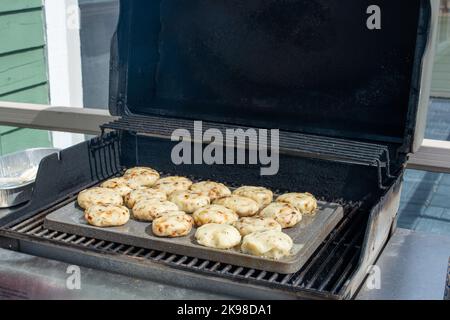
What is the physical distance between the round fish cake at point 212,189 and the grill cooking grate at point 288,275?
1.59 feet

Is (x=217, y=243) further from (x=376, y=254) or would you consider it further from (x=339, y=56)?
(x=339, y=56)

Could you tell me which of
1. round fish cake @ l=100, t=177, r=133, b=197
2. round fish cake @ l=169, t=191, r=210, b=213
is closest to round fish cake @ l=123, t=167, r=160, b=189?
Result: round fish cake @ l=100, t=177, r=133, b=197

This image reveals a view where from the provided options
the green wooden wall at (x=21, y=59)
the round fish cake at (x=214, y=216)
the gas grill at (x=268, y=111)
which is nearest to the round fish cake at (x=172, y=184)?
the gas grill at (x=268, y=111)

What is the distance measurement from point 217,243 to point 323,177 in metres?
0.74

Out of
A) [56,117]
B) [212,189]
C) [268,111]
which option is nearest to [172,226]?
[212,189]

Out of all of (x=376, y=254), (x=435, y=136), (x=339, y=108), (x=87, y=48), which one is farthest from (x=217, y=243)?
(x=87, y=48)

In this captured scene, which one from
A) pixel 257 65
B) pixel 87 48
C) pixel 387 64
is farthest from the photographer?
pixel 87 48

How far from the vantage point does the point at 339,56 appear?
2.53m

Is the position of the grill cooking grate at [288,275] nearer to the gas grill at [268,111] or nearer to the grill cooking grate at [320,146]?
the gas grill at [268,111]

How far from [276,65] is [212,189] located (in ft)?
2.07

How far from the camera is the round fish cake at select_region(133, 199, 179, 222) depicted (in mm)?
2283

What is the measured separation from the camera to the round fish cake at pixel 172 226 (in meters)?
2.12

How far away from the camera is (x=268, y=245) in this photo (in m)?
1.97

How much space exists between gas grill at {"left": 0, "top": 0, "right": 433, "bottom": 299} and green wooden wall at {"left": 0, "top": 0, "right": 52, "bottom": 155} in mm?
2150
